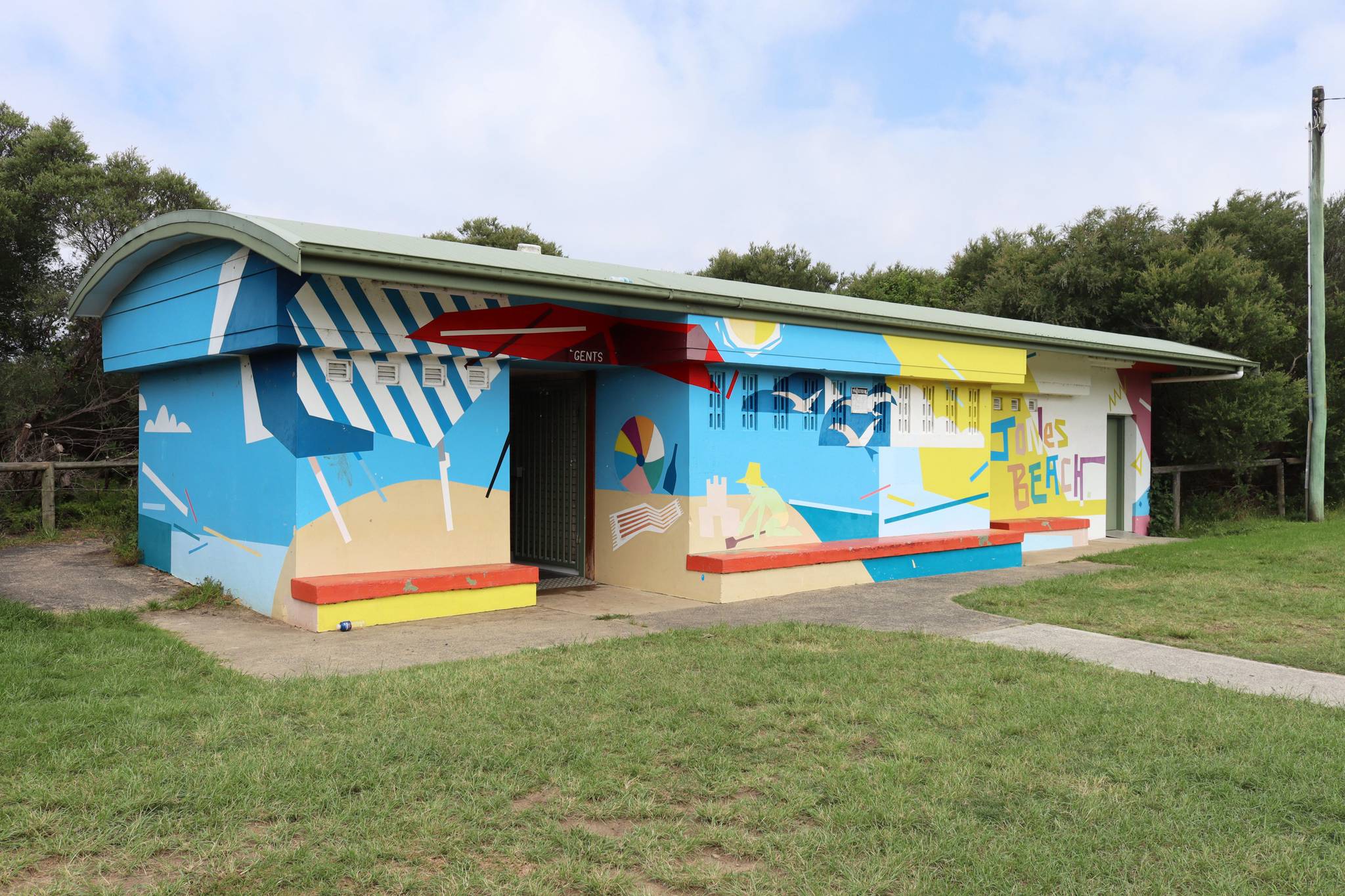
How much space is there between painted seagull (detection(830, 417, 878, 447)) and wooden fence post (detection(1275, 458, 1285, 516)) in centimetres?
1244

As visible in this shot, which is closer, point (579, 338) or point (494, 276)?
point (494, 276)

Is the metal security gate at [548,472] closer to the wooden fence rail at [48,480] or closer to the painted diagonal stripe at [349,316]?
the painted diagonal stripe at [349,316]

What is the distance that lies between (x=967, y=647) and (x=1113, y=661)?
3.11 ft

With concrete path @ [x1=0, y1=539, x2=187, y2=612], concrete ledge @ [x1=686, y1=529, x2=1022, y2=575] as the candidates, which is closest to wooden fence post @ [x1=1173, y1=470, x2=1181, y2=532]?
concrete ledge @ [x1=686, y1=529, x2=1022, y2=575]

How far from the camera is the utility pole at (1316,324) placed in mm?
Result: 17841

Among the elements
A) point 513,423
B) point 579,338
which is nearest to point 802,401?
point 579,338

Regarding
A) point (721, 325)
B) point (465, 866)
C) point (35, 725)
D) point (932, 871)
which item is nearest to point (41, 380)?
point (721, 325)

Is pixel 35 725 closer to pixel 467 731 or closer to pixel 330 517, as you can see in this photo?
pixel 467 731

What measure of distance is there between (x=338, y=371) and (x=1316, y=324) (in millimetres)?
17832

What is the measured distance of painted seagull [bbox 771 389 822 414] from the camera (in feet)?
35.3

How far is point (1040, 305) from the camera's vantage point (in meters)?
22.0

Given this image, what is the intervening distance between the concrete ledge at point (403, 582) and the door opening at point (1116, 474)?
40.9 feet

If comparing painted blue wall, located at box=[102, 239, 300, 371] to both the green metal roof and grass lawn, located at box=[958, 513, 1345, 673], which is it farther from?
grass lawn, located at box=[958, 513, 1345, 673]

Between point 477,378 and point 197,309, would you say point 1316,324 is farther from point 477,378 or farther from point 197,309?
point 197,309
